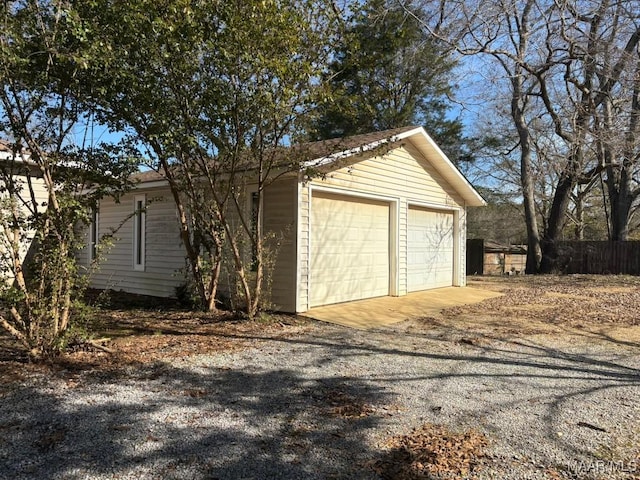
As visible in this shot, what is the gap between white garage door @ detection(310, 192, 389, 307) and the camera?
9055 mm

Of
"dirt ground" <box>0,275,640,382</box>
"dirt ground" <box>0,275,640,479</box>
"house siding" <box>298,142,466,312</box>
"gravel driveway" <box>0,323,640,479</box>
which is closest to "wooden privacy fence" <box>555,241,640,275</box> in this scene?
"dirt ground" <box>0,275,640,479</box>

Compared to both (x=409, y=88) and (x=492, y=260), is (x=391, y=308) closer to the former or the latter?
(x=409, y=88)

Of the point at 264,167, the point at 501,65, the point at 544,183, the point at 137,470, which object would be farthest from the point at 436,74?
the point at 137,470

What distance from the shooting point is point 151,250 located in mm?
10727

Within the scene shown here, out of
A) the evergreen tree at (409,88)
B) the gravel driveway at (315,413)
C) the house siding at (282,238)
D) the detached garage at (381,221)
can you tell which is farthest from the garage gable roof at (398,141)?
the gravel driveway at (315,413)

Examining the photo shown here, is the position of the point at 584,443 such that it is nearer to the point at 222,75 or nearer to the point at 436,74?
the point at 222,75

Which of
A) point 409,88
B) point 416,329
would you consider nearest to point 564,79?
point 409,88

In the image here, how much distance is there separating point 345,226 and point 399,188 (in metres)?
2.00

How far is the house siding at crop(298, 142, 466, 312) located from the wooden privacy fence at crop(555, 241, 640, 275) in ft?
28.1

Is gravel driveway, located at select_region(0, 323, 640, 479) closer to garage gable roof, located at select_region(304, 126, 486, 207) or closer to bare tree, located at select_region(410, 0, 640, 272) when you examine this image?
garage gable roof, located at select_region(304, 126, 486, 207)

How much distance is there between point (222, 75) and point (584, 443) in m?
5.37

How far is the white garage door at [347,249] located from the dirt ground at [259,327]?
54.7 inches

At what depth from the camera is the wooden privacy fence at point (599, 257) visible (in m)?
19.2

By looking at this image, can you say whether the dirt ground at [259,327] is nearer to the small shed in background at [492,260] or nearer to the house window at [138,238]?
the house window at [138,238]
